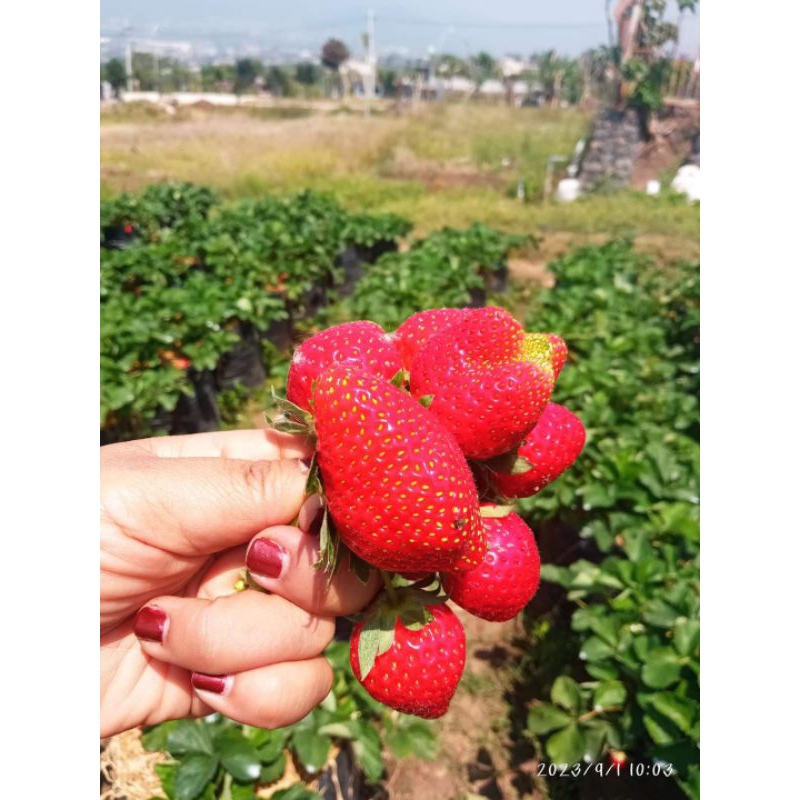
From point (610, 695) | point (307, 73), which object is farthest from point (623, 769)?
point (307, 73)

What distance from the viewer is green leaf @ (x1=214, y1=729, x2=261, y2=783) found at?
229 centimetres

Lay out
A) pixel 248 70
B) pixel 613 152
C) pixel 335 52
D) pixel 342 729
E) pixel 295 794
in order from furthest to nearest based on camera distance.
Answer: pixel 335 52 < pixel 248 70 < pixel 613 152 < pixel 342 729 < pixel 295 794

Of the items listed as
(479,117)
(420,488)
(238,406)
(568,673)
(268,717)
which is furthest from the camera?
(479,117)

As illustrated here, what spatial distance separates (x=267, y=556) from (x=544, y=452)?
24.1 inches

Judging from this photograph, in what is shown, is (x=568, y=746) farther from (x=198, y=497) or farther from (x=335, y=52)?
(x=335, y=52)

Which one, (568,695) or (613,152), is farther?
(613,152)

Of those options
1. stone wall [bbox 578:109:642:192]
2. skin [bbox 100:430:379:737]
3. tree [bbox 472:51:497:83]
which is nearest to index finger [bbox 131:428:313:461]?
skin [bbox 100:430:379:737]

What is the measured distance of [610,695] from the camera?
2.47 metres

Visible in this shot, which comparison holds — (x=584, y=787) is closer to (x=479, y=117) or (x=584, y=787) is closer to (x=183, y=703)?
(x=183, y=703)

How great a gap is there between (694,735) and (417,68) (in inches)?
1740

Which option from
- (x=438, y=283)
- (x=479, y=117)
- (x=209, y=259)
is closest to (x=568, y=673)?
(x=438, y=283)

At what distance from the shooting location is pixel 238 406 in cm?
593

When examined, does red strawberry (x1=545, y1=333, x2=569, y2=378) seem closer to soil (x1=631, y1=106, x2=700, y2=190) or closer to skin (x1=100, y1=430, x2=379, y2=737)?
skin (x1=100, y1=430, x2=379, y2=737)

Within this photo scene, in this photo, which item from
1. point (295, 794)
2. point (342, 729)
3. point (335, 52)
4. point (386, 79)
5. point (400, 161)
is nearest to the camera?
point (295, 794)
